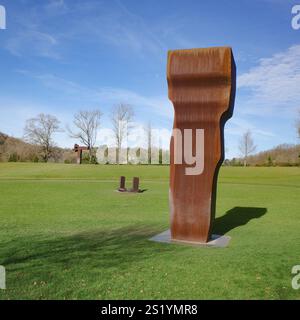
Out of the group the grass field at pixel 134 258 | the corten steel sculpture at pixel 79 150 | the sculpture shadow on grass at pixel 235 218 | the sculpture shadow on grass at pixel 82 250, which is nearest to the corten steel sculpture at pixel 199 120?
the grass field at pixel 134 258

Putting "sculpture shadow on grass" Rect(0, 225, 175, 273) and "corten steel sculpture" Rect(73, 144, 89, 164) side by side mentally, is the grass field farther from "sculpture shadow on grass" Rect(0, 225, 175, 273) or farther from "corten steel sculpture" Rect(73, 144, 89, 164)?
"corten steel sculpture" Rect(73, 144, 89, 164)

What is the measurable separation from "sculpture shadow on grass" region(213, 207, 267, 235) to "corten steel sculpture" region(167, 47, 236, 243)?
1.64 metres

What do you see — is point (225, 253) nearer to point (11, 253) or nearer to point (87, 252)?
point (87, 252)

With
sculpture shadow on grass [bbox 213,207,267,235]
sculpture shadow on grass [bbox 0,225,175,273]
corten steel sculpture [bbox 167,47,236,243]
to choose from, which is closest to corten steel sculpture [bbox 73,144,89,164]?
sculpture shadow on grass [bbox 213,207,267,235]

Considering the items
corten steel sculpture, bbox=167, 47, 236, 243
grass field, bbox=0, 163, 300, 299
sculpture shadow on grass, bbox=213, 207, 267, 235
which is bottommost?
sculpture shadow on grass, bbox=213, 207, 267, 235

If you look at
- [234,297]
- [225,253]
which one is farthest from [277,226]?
[234,297]

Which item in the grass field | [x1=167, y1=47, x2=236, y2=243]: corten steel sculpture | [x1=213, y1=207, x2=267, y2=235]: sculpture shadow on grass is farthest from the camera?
[x1=213, y1=207, x2=267, y2=235]: sculpture shadow on grass

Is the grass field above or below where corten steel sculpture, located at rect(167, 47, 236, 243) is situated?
below

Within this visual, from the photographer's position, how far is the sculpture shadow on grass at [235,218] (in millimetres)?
9344

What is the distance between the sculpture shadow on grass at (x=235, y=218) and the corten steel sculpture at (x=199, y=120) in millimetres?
1644

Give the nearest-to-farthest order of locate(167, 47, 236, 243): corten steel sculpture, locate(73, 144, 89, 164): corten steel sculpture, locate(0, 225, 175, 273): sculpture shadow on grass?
locate(0, 225, 175, 273): sculpture shadow on grass
locate(167, 47, 236, 243): corten steel sculpture
locate(73, 144, 89, 164): corten steel sculpture

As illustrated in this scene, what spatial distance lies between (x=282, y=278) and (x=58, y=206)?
31.3 ft

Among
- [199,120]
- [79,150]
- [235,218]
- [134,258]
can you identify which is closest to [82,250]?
[134,258]

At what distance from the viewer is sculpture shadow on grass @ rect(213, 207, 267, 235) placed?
9344 mm
